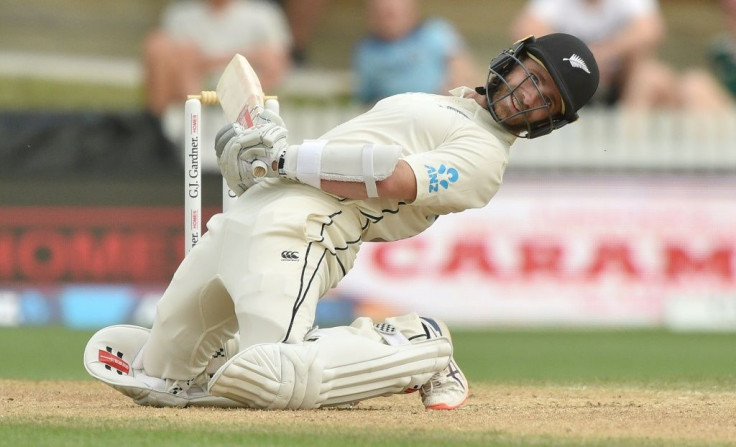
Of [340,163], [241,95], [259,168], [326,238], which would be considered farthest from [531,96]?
[241,95]

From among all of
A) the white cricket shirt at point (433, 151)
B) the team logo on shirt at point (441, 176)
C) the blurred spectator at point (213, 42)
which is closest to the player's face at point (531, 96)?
the white cricket shirt at point (433, 151)

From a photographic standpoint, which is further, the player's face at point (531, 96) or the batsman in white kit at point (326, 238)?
the player's face at point (531, 96)

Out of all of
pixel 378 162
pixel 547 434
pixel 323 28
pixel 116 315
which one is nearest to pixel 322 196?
pixel 378 162

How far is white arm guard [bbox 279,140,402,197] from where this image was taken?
4988 millimetres

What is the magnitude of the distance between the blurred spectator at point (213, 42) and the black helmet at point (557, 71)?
725cm

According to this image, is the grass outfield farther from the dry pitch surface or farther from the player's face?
the player's face

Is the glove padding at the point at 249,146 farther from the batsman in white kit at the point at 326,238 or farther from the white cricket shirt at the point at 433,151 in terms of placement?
the white cricket shirt at the point at 433,151

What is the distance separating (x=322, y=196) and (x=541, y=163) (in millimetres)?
7161

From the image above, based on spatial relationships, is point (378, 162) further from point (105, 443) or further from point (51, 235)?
point (51, 235)

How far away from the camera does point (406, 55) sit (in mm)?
12406

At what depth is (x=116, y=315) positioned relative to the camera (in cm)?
1161

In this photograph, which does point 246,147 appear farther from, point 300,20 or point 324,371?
point 300,20

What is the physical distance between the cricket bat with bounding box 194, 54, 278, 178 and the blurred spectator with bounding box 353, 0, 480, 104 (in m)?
6.62

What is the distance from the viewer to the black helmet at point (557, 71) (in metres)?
5.24
